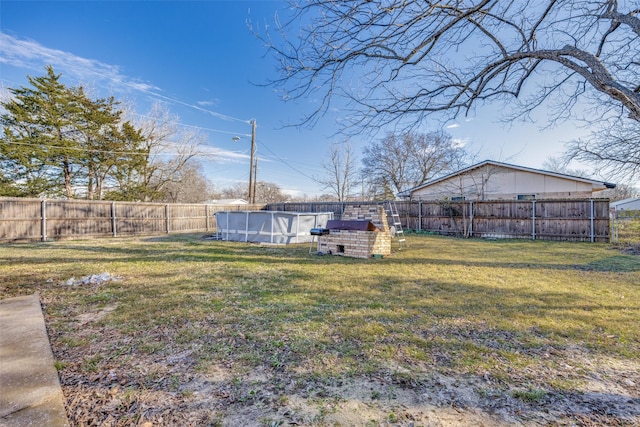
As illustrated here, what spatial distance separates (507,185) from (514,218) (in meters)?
3.51

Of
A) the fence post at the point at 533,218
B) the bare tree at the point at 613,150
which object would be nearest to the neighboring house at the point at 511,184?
the fence post at the point at 533,218

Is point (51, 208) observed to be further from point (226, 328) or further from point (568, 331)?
point (568, 331)

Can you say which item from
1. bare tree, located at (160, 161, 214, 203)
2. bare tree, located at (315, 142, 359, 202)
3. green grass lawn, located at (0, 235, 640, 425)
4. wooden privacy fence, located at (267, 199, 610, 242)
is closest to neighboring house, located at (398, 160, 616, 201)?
wooden privacy fence, located at (267, 199, 610, 242)

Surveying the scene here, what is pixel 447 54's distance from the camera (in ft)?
12.4

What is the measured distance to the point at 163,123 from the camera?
819 inches

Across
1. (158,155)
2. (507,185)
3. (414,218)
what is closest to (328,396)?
(414,218)

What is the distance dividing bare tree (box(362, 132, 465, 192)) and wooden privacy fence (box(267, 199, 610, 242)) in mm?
9139

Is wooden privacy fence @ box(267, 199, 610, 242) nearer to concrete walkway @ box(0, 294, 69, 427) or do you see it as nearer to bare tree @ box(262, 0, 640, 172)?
bare tree @ box(262, 0, 640, 172)

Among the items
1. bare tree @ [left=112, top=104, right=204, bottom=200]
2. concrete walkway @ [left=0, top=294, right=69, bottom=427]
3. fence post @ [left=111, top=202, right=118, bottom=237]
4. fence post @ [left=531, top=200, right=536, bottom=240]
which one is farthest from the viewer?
bare tree @ [left=112, top=104, right=204, bottom=200]

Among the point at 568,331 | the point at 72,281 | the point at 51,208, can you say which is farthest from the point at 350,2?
the point at 51,208

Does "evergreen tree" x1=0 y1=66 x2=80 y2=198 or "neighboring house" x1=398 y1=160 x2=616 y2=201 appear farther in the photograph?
"evergreen tree" x1=0 y1=66 x2=80 y2=198

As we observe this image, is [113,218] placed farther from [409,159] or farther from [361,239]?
[409,159]

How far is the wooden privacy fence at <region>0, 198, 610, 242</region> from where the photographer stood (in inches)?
417

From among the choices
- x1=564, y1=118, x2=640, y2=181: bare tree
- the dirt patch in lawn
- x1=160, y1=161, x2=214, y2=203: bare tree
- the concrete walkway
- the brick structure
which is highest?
x1=160, y1=161, x2=214, y2=203: bare tree
